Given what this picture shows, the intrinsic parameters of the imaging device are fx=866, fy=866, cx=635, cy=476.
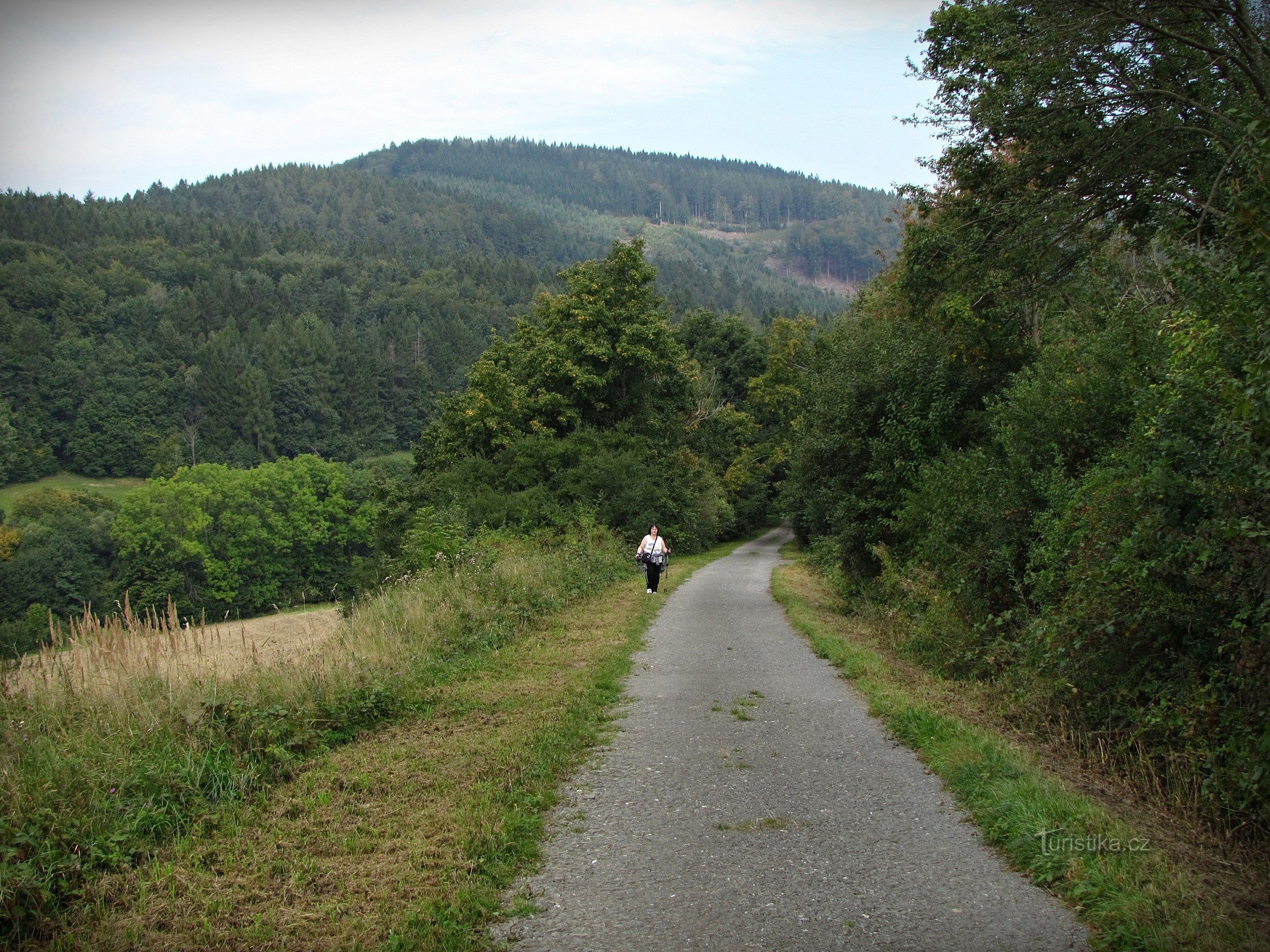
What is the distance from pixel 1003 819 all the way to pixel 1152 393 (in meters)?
6.03

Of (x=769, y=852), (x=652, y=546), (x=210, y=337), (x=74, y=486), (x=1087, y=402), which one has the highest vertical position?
(x=210, y=337)

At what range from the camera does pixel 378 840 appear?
5332mm

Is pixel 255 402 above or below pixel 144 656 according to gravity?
above

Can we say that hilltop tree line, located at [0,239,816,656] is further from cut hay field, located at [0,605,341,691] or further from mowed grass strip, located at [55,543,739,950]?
mowed grass strip, located at [55,543,739,950]

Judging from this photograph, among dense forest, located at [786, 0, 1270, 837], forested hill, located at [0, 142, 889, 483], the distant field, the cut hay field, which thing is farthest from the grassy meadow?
forested hill, located at [0, 142, 889, 483]

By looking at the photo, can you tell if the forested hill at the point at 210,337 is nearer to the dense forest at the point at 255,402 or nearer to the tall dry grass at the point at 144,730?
the dense forest at the point at 255,402

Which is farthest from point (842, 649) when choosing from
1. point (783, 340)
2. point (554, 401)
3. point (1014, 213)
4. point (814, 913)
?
point (783, 340)

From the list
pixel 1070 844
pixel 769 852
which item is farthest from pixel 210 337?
pixel 1070 844

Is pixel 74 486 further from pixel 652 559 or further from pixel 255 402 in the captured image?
pixel 652 559

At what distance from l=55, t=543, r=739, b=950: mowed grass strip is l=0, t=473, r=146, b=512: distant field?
88.9 metres

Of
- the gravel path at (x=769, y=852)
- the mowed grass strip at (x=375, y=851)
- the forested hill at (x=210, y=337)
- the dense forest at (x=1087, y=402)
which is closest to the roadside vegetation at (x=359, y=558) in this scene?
the mowed grass strip at (x=375, y=851)

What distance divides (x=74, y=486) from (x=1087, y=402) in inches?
4155

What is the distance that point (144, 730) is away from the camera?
6348 millimetres

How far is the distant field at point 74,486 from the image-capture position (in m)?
87.0
